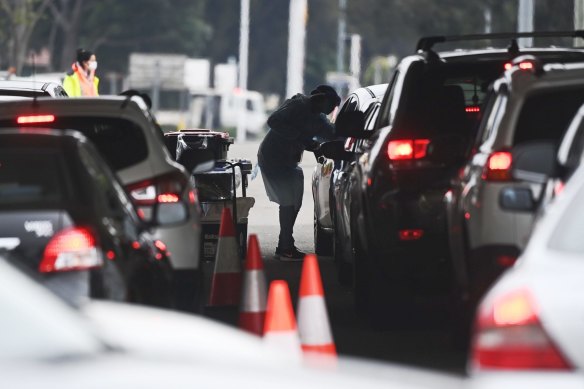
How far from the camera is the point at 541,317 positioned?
18.0ft

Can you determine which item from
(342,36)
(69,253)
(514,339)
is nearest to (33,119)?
(69,253)

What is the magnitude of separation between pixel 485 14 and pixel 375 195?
74.2 m

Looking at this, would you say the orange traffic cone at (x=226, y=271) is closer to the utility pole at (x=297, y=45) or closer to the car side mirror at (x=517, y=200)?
the car side mirror at (x=517, y=200)

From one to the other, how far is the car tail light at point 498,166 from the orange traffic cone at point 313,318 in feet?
3.73

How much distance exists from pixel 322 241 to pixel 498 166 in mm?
8538

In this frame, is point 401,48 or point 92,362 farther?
point 401,48

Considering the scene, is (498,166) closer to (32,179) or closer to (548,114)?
(548,114)

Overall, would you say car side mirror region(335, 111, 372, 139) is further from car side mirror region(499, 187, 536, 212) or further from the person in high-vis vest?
the person in high-vis vest

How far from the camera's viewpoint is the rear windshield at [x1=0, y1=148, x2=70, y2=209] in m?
8.20

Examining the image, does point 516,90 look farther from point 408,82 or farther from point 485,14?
point 485,14

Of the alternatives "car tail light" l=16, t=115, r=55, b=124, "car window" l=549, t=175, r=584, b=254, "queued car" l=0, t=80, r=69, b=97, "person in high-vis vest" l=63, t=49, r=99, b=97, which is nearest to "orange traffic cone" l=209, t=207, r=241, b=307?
"car tail light" l=16, t=115, r=55, b=124

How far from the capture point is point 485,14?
280 feet

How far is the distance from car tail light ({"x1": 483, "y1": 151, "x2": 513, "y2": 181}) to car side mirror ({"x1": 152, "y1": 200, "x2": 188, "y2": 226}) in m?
1.57

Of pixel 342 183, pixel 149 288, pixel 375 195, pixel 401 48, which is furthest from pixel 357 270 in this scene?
pixel 401 48
